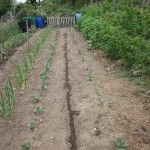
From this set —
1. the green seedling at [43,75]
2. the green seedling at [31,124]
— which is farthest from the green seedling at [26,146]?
the green seedling at [43,75]

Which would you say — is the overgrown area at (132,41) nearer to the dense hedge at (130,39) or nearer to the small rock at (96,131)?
the dense hedge at (130,39)

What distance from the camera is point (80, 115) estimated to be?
4.49 meters

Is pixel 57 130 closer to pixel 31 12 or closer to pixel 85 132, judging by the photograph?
pixel 85 132

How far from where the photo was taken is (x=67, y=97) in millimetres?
5238

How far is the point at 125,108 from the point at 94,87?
112 centimetres

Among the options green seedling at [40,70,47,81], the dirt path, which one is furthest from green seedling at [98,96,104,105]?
green seedling at [40,70,47,81]

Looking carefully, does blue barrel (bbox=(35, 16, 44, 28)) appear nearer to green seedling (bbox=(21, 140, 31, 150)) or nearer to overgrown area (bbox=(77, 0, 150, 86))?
overgrown area (bbox=(77, 0, 150, 86))

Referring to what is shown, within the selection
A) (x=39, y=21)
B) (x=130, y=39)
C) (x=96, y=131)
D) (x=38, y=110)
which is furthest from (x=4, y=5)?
(x=96, y=131)

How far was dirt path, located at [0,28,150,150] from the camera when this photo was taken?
3.81 metres

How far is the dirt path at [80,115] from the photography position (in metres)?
3.81

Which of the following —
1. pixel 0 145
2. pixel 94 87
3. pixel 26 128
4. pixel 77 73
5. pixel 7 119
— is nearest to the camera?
pixel 0 145

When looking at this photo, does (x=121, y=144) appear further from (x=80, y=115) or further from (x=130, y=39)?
(x=130, y=39)

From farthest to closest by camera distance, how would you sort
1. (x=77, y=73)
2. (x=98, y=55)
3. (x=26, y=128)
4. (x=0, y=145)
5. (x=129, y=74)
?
1. (x=98, y=55)
2. (x=77, y=73)
3. (x=129, y=74)
4. (x=26, y=128)
5. (x=0, y=145)

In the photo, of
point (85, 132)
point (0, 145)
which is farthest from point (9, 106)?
point (85, 132)
